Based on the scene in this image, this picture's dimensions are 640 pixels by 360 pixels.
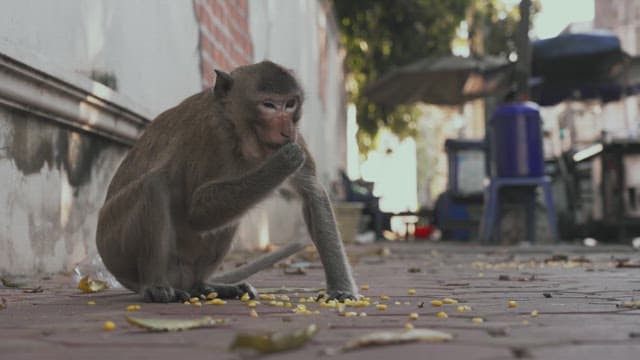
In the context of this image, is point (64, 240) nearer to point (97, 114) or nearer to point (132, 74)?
point (97, 114)

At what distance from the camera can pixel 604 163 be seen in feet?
42.7

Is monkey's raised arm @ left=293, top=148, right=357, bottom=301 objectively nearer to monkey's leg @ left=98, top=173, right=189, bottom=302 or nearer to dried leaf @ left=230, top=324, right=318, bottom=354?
monkey's leg @ left=98, top=173, right=189, bottom=302

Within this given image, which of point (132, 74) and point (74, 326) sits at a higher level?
point (132, 74)

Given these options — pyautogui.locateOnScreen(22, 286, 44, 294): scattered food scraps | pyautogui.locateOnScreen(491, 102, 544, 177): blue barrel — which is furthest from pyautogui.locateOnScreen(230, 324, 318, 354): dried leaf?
pyautogui.locateOnScreen(491, 102, 544, 177): blue barrel

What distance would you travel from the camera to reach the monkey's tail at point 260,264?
4.01 metres

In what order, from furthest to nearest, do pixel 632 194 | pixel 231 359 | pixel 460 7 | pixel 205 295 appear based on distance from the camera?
pixel 460 7, pixel 632 194, pixel 205 295, pixel 231 359

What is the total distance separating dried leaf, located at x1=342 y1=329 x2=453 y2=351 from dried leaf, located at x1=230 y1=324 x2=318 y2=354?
11 centimetres

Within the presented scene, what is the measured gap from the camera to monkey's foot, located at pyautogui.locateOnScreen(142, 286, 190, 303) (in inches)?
133

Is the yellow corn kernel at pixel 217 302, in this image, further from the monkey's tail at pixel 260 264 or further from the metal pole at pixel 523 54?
the metal pole at pixel 523 54

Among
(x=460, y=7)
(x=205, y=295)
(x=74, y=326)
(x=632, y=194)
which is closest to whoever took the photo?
(x=74, y=326)

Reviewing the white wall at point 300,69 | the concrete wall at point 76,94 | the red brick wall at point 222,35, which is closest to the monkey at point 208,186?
the concrete wall at point 76,94

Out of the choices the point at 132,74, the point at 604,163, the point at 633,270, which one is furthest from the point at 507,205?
the point at 132,74

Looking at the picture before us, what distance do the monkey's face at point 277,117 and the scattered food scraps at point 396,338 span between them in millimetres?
1352

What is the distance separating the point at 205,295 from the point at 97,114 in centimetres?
203
